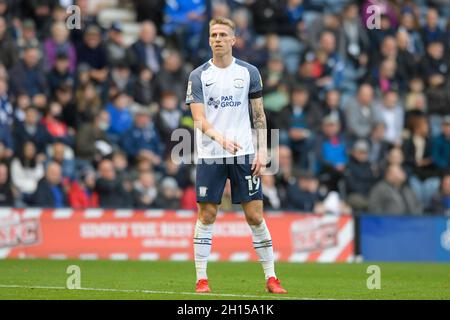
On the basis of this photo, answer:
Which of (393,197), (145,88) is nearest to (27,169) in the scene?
(145,88)

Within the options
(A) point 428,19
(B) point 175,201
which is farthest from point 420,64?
(B) point 175,201

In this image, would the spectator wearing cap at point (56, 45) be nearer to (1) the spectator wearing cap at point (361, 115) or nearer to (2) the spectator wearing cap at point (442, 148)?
(1) the spectator wearing cap at point (361, 115)

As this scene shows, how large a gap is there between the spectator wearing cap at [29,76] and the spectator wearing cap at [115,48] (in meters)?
1.77

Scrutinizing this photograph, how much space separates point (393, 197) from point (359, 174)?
96cm

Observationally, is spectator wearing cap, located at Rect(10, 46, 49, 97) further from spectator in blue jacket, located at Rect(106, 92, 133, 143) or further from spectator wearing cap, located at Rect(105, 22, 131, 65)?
spectator wearing cap, located at Rect(105, 22, 131, 65)

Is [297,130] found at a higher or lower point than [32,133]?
lower

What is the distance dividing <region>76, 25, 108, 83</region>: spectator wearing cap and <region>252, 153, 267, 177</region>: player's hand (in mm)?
11828

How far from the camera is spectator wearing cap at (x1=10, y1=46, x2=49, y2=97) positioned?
22.6 m

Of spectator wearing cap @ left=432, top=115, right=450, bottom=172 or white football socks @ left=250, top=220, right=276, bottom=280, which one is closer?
white football socks @ left=250, top=220, right=276, bottom=280

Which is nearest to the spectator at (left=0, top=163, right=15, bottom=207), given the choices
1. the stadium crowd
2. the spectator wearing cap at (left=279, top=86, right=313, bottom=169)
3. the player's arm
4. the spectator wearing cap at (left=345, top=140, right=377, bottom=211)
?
the stadium crowd

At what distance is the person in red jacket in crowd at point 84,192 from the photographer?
21.5 m

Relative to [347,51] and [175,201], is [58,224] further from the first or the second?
[347,51]

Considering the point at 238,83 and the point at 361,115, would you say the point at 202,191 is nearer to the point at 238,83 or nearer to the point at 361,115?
the point at 238,83

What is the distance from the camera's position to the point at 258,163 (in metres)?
12.5
